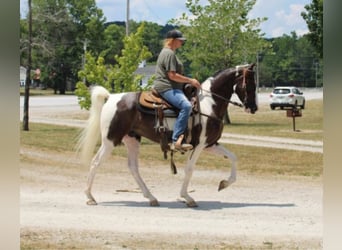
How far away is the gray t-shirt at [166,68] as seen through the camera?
798cm

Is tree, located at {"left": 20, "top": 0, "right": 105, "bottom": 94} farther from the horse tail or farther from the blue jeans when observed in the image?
the blue jeans

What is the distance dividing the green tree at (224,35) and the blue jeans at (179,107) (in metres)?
15.6

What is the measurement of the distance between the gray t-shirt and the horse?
1.47 ft

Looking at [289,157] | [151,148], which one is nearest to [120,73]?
[151,148]

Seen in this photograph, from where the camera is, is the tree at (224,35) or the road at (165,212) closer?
the road at (165,212)

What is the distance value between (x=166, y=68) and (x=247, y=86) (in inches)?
49.2

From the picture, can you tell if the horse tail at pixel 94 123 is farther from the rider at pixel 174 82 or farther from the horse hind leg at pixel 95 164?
the rider at pixel 174 82

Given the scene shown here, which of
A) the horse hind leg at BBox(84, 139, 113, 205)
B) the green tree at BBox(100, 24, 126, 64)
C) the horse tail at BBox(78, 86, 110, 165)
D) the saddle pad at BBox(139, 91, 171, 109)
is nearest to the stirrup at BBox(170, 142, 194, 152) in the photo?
the saddle pad at BBox(139, 91, 171, 109)

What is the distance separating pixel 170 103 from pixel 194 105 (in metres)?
0.36

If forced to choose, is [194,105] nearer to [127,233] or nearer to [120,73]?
[127,233]

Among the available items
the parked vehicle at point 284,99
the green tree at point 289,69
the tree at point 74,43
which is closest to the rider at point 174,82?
the parked vehicle at point 284,99

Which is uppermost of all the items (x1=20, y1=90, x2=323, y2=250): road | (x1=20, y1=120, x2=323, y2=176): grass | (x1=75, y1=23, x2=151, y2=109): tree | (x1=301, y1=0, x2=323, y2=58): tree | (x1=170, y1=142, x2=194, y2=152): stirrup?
(x1=301, y1=0, x2=323, y2=58): tree

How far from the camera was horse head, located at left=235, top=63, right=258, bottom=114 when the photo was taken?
27.3 ft

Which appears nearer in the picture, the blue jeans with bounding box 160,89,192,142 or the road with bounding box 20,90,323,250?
the road with bounding box 20,90,323,250
